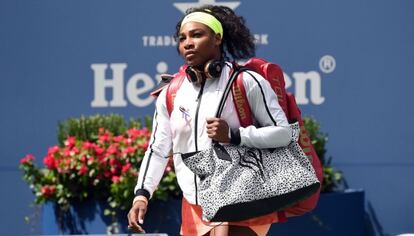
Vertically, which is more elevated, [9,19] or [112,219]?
[9,19]

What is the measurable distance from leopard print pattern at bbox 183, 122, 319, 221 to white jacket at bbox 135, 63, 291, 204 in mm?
57

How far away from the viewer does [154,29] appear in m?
7.98

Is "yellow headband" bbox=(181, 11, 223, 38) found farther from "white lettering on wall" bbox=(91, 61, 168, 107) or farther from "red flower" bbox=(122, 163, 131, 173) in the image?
"white lettering on wall" bbox=(91, 61, 168, 107)

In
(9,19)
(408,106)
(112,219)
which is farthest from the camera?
(9,19)

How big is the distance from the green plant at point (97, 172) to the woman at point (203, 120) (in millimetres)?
2076

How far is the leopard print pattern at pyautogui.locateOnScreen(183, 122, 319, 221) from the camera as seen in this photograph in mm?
4422

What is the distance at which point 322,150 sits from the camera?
7387 mm

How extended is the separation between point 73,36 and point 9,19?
483mm

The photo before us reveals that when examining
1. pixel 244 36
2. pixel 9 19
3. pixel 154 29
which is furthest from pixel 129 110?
pixel 244 36

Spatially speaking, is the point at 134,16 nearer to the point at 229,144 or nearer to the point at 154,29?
the point at 154,29

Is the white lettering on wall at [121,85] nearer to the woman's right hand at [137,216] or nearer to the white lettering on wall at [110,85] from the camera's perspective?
the white lettering on wall at [110,85]

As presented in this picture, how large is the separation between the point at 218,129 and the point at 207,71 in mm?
258

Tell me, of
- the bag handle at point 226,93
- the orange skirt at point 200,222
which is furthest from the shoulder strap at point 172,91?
the orange skirt at point 200,222

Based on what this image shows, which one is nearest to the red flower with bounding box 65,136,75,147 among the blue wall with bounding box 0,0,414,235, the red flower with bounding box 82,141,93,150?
the red flower with bounding box 82,141,93,150
